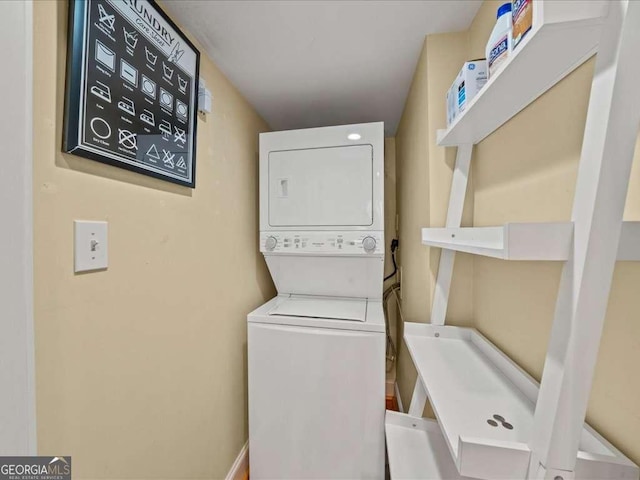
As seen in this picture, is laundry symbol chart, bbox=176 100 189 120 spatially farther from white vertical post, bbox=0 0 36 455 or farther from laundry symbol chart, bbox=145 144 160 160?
white vertical post, bbox=0 0 36 455

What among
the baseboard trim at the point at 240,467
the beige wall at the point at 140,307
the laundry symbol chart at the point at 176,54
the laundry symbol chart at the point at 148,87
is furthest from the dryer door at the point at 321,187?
the baseboard trim at the point at 240,467

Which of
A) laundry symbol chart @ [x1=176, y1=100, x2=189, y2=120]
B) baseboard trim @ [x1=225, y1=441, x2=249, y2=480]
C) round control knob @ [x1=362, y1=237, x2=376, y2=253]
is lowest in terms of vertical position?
baseboard trim @ [x1=225, y1=441, x2=249, y2=480]

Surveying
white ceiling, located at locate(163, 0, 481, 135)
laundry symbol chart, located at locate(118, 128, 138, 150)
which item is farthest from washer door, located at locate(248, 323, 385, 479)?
white ceiling, located at locate(163, 0, 481, 135)

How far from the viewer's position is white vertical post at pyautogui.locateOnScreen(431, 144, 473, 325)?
118 centimetres

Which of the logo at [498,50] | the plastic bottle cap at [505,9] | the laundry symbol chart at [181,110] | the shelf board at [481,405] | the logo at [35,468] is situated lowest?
the logo at [35,468]

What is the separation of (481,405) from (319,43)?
1.67 m

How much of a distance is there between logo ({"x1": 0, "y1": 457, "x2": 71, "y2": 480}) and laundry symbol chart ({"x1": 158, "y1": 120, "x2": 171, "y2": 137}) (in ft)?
3.46

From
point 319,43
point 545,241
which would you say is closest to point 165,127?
point 319,43

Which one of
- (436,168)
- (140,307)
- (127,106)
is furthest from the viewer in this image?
(436,168)

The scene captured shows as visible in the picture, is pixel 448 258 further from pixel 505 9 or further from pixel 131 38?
pixel 131 38

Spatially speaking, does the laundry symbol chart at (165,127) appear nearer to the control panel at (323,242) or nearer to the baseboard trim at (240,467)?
the control panel at (323,242)

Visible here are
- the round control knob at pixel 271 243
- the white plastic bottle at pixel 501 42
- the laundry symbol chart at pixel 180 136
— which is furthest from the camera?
the round control knob at pixel 271 243

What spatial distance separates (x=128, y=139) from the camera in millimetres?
881

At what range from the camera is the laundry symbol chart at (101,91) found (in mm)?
758
